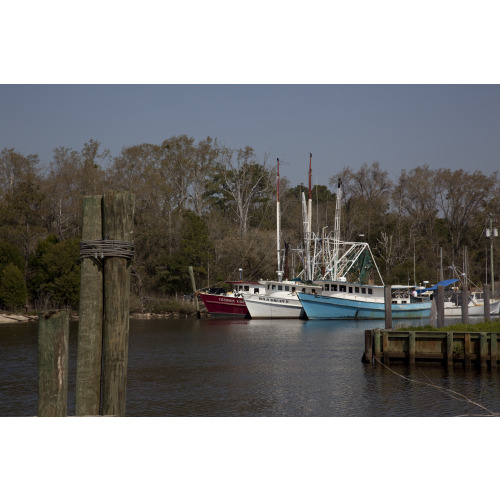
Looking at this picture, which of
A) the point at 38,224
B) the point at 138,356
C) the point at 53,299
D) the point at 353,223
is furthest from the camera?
the point at 353,223

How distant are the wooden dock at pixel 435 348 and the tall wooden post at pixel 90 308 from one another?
1651cm

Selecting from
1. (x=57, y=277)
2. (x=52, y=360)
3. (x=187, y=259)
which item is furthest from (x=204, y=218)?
(x=52, y=360)

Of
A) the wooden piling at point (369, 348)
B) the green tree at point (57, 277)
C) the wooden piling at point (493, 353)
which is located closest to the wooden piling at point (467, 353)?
the wooden piling at point (493, 353)

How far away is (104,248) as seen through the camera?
736 cm

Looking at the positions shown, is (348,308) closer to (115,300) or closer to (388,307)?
(388,307)

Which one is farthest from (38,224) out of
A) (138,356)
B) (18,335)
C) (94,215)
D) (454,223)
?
(94,215)

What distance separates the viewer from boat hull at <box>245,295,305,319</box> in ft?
177

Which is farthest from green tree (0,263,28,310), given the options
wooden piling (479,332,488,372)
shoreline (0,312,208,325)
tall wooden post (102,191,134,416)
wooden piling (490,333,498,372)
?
tall wooden post (102,191,134,416)

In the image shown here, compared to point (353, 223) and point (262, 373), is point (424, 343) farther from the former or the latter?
point (353, 223)

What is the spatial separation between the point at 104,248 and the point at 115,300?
1.83ft

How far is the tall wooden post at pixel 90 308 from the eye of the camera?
7.42 meters

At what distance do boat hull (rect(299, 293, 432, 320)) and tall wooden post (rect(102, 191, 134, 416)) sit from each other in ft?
145

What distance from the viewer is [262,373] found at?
2267cm

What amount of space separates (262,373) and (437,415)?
8486mm
